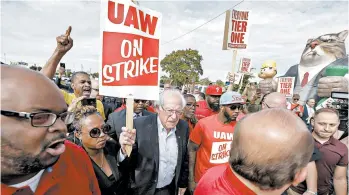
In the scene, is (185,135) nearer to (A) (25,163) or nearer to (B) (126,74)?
(B) (126,74)

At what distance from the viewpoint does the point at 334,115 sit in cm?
249

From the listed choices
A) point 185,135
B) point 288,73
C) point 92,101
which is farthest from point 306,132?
point 288,73

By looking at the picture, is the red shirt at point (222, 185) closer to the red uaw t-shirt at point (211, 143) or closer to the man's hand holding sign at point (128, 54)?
the man's hand holding sign at point (128, 54)

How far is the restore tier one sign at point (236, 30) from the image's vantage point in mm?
4949

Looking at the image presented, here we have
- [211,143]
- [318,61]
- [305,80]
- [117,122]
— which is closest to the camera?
[211,143]

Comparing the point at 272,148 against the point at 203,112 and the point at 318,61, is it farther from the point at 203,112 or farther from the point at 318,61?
the point at 318,61

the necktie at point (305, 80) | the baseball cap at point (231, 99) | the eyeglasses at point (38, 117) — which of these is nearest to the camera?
the eyeglasses at point (38, 117)

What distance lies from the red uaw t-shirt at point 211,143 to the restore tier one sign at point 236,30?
2.54 metres

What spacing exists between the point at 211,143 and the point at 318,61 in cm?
1143

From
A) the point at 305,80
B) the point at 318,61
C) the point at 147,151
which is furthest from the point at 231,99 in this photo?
the point at 305,80

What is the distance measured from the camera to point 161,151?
2.38 meters

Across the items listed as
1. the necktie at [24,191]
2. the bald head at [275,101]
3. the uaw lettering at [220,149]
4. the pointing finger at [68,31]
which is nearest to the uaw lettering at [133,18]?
the pointing finger at [68,31]

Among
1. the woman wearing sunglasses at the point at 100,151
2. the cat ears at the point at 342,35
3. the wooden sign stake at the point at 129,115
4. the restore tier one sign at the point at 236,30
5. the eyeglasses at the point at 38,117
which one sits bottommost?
the woman wearing sunglasses at the point at 100,151

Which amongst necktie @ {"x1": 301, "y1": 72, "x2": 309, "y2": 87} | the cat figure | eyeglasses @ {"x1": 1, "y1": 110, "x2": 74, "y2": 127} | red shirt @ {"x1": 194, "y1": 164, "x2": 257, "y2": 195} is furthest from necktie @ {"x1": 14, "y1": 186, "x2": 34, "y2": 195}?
necktie @ {"x1": 301, "y1": 72, "x2": 309, "y2": 87}
